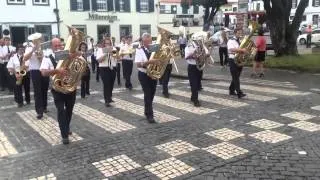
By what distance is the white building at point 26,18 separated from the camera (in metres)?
33.3

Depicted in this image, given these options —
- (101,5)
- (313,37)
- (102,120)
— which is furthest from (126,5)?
(102,120)

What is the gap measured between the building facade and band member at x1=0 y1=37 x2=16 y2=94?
22.0 metres

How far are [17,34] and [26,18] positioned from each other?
4.78 feet

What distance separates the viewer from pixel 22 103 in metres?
11.8

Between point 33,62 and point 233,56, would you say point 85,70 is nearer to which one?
point 33,62

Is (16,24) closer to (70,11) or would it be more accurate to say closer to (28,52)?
(70,11)

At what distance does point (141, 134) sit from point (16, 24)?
1121 inches

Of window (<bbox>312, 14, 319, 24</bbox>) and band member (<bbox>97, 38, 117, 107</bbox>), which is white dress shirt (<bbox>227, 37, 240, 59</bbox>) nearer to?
band member (<bbox>97, 38, 117, 107</bbox>)

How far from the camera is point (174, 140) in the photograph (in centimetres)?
764

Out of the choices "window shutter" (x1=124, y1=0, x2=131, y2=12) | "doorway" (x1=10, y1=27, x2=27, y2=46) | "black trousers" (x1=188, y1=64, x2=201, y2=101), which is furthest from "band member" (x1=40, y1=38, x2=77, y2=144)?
"window shutter" (x1=124, y1=0, x2=131, y2=12)

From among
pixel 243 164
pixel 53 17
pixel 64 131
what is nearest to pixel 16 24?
pixel 53 17

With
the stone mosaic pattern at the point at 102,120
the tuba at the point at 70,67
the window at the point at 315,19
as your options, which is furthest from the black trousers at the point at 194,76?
the window at the point at 315,19

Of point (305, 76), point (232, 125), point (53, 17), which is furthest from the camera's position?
point (53, 17)

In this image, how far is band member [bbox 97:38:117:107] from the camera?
37.1 feet
